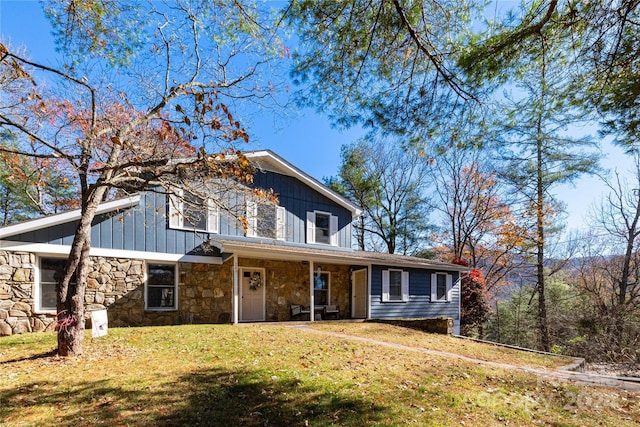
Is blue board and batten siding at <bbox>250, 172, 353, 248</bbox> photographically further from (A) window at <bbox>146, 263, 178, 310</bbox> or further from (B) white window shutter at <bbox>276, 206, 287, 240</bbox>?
(A) window at <bbox>146, 263, 178, 310</bbox>

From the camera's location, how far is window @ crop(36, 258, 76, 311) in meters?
8.91

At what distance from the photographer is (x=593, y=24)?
3.78 m

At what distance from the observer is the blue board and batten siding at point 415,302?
1412cm

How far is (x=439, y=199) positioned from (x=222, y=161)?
19289mm

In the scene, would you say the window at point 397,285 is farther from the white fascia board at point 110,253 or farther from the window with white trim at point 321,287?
the white fascia board at point 110,253

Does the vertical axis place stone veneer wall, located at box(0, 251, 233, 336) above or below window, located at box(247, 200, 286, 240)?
below

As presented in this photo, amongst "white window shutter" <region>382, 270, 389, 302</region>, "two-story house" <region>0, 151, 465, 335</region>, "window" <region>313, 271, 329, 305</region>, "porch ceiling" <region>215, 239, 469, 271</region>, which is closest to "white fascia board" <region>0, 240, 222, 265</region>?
"two-story house" <region>0, 151, 465, 335</region>

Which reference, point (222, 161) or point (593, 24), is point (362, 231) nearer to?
point (222, 161)

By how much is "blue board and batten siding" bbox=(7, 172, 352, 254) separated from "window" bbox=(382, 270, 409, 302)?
→ 159 inches

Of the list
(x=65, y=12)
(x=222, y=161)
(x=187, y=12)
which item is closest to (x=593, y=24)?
(x=222, y=161)

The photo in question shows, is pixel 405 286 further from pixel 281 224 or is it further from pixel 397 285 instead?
pixel 281 224

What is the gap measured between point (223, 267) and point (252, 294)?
1.56 metres

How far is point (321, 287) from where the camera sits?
14180 mm

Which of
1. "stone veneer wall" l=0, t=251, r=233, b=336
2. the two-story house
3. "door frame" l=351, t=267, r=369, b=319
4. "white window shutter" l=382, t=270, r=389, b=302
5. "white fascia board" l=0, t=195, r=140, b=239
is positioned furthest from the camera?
"white window shutter" l=382, t=270, r=389, b=302
